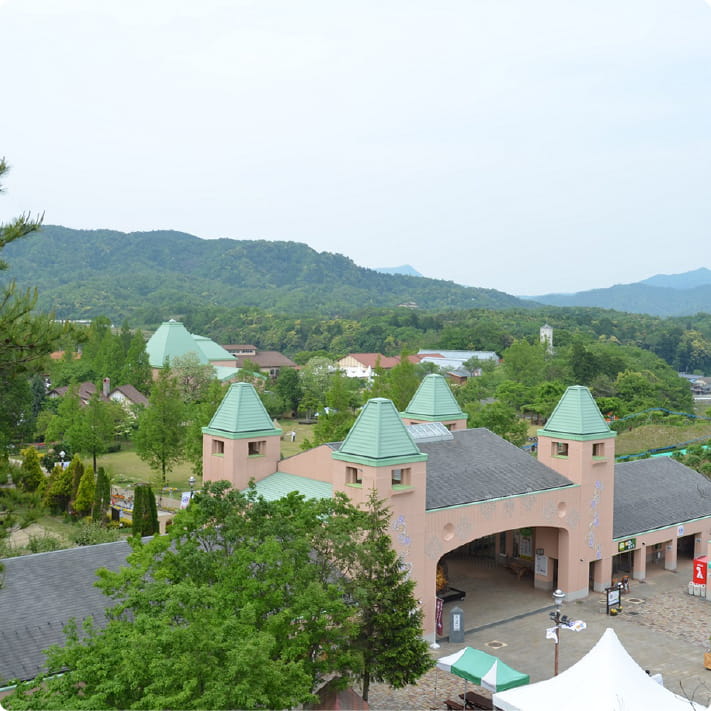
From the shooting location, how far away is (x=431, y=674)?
70.9 feet

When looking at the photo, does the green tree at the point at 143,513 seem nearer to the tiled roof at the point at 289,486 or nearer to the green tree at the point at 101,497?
the green tree at the point at 101,497

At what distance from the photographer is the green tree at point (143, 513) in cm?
3022

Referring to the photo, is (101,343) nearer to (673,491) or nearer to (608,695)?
(673,491)

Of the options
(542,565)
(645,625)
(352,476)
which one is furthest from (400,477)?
(645,625)

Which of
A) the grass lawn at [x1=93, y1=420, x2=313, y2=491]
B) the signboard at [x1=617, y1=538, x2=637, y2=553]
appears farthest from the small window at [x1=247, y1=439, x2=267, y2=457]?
the grass lawn at [x1=93, y1=420, x2=313, y2=491]

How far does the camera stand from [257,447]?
2698 cm

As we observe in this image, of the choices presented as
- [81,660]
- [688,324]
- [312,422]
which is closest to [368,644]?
[81,660]

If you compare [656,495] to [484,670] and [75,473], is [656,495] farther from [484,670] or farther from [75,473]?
[75,473]

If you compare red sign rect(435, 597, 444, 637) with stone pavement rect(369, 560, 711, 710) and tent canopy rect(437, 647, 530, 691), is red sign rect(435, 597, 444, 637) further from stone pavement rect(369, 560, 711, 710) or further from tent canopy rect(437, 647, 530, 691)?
tent canopy rect(437, 647, 530, 691)

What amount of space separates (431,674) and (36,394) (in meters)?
46.4

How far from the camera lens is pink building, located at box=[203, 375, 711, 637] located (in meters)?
22.8

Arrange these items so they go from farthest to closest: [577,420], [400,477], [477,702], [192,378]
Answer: [192,378] → [577,420] → [400,477] → [477,702]

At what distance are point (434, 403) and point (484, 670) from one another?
13717mm

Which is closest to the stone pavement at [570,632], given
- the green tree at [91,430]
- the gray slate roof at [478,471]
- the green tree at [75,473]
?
the gray slate roof at [478,471]
